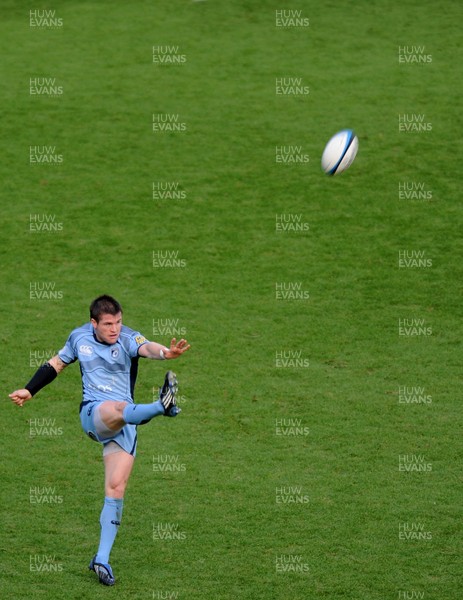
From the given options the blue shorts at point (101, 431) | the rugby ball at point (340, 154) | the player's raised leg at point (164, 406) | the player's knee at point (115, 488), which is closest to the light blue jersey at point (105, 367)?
the blue shorts at point (101, 431)

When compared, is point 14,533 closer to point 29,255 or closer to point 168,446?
point 168,446

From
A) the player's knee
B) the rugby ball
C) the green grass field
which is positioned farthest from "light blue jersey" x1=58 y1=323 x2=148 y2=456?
the rugby ball

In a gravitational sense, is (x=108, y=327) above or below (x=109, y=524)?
above

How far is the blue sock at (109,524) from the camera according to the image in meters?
8.89

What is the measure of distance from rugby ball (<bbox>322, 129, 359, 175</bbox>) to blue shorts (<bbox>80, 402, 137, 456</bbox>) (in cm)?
603

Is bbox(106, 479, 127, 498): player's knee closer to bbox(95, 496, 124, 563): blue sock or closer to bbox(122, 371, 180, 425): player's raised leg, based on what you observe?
bbox(95, 496, 124, 563): blue sock

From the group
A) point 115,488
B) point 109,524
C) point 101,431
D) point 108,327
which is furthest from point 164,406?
point 109,524

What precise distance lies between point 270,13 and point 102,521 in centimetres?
1864

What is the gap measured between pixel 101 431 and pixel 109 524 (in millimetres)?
827

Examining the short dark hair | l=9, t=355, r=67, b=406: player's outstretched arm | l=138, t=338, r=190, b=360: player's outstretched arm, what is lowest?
l=9, t=355, r=67, b=406: player's outstretched arm

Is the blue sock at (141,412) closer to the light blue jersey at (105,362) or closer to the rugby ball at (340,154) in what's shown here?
the light blue jersey at (105,362)

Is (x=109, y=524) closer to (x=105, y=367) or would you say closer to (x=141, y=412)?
(x=141, y=412)

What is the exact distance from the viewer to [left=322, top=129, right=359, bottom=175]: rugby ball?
1388 cm

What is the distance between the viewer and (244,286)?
1611 centimetres
